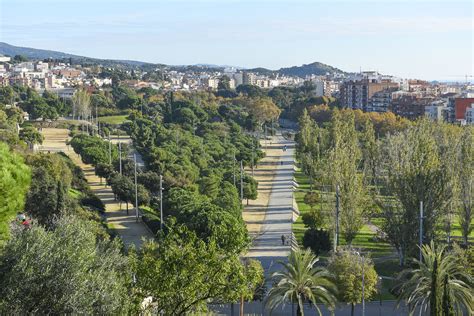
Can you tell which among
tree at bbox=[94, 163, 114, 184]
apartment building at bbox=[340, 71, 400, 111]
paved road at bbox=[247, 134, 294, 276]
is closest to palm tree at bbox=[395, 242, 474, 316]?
paved road at bbox=[247, 134, 294, 276]

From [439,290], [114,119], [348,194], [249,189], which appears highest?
[114,119]

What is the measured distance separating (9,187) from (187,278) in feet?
27.8

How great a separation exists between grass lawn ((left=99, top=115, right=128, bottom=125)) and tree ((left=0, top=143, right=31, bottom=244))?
5892 centimetres

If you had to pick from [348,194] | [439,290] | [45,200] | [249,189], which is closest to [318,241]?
[348,194]

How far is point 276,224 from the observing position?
35812 mm

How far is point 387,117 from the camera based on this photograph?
72.2m

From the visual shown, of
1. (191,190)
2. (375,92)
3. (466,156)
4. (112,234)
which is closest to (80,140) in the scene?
(191,190)

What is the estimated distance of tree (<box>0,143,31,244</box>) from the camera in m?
18.2

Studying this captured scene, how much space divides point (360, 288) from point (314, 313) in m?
1.97

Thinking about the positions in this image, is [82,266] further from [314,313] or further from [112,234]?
[112,234]

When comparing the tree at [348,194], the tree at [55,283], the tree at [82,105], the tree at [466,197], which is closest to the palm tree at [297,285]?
the tree at [55,283]

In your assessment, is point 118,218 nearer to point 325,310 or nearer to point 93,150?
point 93,150

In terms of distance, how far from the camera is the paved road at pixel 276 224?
28.8 meters

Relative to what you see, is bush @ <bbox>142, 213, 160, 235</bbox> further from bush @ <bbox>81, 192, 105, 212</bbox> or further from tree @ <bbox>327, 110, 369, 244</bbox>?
tree @ <bbox>327, 110, 369, 244</bbox>
